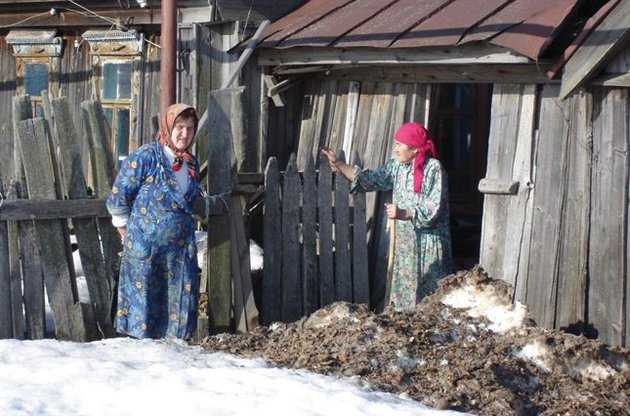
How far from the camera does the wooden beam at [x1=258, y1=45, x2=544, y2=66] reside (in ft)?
23.3

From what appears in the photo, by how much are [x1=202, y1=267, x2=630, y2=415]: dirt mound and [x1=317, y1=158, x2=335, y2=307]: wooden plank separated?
1762 millimetres

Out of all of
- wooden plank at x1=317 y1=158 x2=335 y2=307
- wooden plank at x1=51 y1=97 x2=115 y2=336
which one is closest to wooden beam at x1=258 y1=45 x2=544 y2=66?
wooden plank at x1=317 y1=158 x2=335 y2=307

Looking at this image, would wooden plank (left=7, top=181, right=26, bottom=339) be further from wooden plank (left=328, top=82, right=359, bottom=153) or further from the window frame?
the window frame

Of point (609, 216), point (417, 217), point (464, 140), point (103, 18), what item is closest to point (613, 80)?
point (609, 216)

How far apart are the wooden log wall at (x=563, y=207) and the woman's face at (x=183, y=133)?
79.9 inches

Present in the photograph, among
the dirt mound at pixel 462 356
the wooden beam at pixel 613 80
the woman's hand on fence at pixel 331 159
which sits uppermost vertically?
the wooden beam at pixel 613 80

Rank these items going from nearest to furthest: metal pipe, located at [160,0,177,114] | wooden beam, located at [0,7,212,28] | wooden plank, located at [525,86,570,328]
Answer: wooden plank, located at [525,86,570,328] → metal pipe, located at [160,0,177,114] → wooden beam, located at [0,7,212,28]

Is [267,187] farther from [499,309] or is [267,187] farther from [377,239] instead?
[499,309]

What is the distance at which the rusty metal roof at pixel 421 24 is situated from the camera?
267 inches

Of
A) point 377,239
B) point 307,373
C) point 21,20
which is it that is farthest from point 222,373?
point 21,20

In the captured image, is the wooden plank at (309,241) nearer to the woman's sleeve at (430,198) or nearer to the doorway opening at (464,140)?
the woman's sleeve at (430,198)

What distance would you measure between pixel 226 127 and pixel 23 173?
4.20 feet

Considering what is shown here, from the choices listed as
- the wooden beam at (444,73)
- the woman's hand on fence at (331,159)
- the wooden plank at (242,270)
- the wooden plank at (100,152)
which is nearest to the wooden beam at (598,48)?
the wooden beam at (444,73)

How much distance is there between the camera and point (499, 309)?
241 inches
